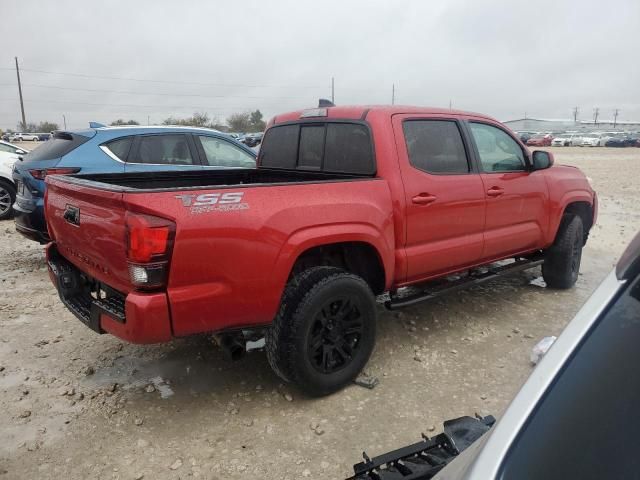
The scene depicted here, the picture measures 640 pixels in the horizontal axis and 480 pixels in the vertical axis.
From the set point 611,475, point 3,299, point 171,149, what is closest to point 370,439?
point 611,475

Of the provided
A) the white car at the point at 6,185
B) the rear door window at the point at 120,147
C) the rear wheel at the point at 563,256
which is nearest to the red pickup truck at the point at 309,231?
the rear wheel at the point at 563,256

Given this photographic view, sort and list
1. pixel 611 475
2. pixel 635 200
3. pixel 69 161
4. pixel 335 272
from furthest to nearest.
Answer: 1. pixel 635 200
2. pixel 69 161
3. pixel 335 272
4. pixel 611 475

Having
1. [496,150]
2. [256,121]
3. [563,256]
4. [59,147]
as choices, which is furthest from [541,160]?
[256,121]

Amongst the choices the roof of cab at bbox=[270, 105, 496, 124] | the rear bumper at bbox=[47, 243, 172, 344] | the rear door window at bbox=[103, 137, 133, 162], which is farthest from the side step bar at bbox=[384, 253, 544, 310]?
the rear door window at bbox=[103, 137, 133, 162]

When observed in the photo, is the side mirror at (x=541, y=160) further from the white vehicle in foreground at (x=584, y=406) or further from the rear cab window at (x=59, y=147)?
the rear cab window at (x=59, y=147)

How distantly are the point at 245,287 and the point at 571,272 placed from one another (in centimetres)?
402

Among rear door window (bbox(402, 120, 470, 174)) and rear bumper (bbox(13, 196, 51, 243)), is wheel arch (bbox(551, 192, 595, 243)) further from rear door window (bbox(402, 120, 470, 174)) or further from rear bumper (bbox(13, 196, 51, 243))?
rear bumper (bbox(13, 196, 51, 243))

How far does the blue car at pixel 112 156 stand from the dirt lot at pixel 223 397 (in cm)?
150

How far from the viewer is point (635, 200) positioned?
11.3 meters

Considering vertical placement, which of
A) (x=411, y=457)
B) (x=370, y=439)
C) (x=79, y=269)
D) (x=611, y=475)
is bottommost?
(x=370, y=439)

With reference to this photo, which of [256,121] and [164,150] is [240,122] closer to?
[256,121]

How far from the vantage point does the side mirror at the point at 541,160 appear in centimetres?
475

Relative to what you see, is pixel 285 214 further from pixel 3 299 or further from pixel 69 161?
pixel 69 161

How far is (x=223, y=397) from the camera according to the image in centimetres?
338
